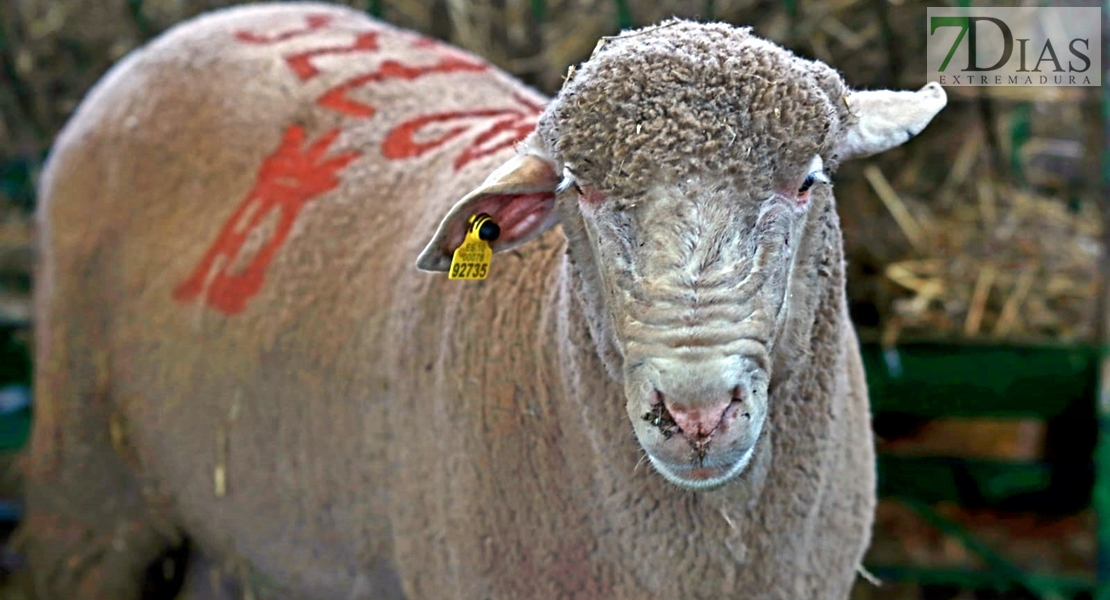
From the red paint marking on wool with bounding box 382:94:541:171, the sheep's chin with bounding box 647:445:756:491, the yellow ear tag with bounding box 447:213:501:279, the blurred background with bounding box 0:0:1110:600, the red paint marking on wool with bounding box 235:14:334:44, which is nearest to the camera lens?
the sheep's chin with bounding box 647:445:756:491

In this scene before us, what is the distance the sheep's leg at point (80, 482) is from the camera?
3355 mm

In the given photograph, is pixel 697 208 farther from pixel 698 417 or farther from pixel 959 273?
pixel 959 273

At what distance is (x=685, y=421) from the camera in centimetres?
167

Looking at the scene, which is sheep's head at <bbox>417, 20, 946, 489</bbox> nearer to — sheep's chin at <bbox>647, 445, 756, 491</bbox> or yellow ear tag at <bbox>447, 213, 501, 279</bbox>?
sheep's chin at <bbox>647, 445, 756, 491</bbox>

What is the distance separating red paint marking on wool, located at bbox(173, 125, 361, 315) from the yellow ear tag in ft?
3.11

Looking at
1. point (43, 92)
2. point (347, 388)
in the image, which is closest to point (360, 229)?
point (347, 388)

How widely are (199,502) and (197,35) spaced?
131 cm

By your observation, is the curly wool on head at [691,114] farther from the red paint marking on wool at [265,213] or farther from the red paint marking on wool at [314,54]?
the red paint marking on wool at [314,54]

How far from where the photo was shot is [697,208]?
1.69 metres

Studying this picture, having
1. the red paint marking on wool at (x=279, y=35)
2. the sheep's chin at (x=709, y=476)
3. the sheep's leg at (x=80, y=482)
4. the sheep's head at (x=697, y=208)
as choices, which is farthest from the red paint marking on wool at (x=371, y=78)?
the sheep's chin at (x=709, y=476)

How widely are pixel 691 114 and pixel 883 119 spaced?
43 cm

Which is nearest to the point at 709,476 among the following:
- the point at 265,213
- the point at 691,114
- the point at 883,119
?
the point at 691,114

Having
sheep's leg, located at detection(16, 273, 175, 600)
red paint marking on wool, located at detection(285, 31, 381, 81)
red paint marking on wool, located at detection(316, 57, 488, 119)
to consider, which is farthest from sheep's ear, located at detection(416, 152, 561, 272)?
sheep's leg, located at detection(16, 273, 175, 600)

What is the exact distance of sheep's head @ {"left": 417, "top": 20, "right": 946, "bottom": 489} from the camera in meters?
1.68
